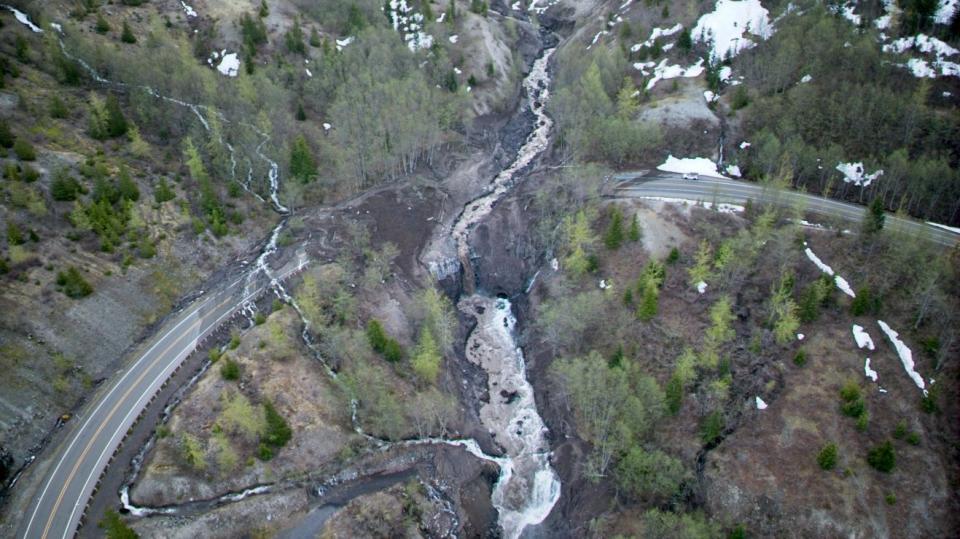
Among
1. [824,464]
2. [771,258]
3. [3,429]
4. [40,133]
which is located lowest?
[824,464]

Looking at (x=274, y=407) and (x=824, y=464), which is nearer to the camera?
(x=824, y=464)

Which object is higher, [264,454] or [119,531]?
[119,531]

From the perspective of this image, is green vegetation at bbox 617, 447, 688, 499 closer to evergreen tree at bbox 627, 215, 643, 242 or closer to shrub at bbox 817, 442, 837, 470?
shrub at bbox 817, 442, 837, 470

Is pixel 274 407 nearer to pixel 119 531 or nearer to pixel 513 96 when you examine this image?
pixel 119 531

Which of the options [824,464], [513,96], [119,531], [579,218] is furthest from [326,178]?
[824,464]

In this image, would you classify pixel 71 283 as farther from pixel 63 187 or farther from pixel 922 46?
pixel 922 46

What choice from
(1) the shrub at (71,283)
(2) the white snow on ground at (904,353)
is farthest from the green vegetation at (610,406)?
(1) the shrub at (71,283)
